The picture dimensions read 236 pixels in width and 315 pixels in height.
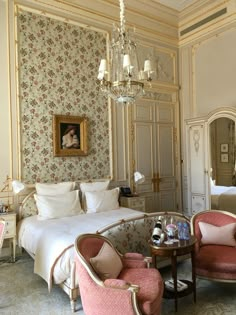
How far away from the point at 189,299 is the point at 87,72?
4075mm

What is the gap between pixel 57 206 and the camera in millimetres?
4176

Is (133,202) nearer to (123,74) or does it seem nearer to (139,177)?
(139,177)

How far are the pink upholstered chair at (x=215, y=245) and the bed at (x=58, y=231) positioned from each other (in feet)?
3.48

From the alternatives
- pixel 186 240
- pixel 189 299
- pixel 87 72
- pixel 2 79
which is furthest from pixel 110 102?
pixel 189 299

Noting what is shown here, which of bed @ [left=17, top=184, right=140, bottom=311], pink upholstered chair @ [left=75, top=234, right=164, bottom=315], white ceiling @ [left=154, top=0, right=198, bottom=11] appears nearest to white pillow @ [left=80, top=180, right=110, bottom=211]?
bed @ [left=17, top=184, right=140, bottom=311]

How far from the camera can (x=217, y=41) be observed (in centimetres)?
576

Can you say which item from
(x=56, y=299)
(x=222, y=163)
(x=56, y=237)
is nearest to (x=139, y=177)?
(x=222, y=163)

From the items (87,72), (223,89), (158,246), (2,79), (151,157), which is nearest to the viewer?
(158,246)

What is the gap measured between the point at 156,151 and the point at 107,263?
4.03 m

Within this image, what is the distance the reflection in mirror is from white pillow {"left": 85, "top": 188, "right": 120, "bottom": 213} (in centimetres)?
199

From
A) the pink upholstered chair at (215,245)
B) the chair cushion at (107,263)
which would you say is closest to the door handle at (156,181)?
the pink upholstered chair at (215,245)

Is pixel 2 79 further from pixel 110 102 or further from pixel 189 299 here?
pixel 189 299

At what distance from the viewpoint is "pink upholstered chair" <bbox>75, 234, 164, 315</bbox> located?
2113 millimetres

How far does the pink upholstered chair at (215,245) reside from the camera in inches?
117
